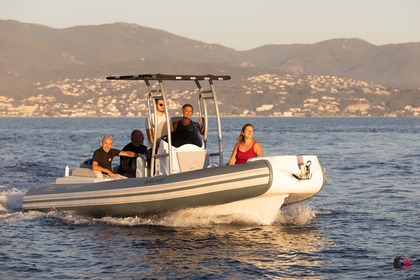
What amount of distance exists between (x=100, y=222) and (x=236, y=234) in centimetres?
263

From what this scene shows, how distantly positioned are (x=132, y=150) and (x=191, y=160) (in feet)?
4.47

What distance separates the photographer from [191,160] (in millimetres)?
14602

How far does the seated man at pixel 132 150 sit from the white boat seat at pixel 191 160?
1.15 metres

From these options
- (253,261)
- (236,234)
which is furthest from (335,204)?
(253,261)

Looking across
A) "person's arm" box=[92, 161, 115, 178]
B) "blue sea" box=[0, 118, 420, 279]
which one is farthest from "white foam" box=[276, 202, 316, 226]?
"person's arm" box=[92, 161, 115, 178]

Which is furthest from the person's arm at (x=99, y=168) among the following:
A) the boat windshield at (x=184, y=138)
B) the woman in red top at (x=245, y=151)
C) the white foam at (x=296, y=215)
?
the white foam at (x=296, y=215)

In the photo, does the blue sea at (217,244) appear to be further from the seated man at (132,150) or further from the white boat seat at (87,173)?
the seated man at (132,150)

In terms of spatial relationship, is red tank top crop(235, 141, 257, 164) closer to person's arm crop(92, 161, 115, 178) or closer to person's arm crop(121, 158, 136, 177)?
person's arm crop(121, 158, 136, 177)

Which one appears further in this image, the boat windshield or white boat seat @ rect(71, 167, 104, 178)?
white boat seat @ rect(71, 167, 104, 178)

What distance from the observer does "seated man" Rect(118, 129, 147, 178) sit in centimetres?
1535

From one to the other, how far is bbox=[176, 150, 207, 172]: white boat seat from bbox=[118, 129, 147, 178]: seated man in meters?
1.15

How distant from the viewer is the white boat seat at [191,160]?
14.5 m

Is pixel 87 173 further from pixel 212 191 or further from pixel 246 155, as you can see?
pixel 246 155

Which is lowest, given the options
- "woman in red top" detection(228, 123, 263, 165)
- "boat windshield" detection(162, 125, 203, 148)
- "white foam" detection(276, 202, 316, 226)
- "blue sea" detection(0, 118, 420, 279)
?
"blue sea" detection(0, 118, 420, 279)
